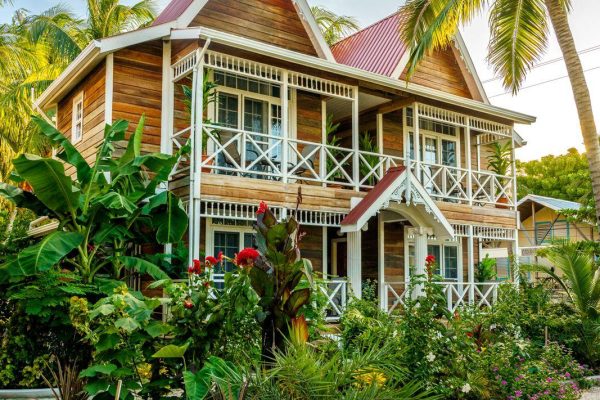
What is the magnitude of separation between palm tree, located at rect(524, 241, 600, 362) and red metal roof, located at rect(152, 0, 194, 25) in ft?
31.2

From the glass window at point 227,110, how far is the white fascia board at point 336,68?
1.84 metres

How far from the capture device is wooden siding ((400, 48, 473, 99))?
1853cm

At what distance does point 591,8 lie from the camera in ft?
47.3

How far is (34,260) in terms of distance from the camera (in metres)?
9.20

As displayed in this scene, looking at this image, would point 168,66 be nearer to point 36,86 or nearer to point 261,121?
point 261,121

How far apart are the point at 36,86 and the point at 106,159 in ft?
47.9

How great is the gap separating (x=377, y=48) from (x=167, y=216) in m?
9.99

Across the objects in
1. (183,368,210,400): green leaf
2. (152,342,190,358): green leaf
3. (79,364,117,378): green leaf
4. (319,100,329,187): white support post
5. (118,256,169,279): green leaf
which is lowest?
(183,368,210,400): green leaf

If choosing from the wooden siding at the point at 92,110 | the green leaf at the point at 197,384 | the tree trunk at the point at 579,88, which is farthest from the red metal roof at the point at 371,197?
the green leaf at the point at 197,384

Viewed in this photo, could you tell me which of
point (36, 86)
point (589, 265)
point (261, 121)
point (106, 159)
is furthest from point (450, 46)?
point (36, 86)

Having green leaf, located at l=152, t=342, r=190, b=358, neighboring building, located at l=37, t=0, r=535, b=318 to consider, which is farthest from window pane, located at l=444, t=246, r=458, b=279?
green leaf, located at l=152, t=342, r=190, b=358

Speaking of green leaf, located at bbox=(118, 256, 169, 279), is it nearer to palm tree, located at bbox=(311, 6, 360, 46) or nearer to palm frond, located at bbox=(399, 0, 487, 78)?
palm frond, located at bbox=(399, 0, 487, 78)

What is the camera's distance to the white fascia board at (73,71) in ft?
43.2

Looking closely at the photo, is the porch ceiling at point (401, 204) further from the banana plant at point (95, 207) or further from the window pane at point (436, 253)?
the banana plant at point (95, 207)
